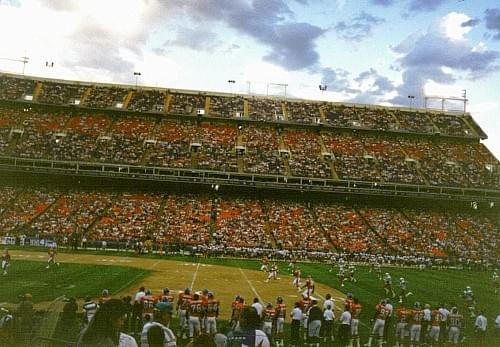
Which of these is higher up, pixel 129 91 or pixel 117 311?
pixel 129 91

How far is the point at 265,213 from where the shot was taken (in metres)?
57.8

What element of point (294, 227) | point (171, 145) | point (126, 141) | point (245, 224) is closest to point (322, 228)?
point (294, 227)

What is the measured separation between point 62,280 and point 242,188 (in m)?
35.4

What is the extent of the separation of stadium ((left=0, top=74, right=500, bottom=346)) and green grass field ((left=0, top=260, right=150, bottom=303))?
58 cm

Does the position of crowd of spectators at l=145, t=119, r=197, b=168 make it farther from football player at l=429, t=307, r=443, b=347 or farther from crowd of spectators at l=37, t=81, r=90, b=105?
football player at l=429, t=307, r=443, b=347

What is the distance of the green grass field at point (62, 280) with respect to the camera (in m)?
23.5

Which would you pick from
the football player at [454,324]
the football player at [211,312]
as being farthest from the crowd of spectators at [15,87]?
the football player at [454,324]

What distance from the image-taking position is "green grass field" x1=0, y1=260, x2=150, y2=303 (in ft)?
77.0

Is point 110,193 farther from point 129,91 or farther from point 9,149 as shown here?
point 129,91

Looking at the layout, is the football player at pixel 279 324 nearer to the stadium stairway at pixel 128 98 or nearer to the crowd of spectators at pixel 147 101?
the crowd of spectators at pixel 147 101

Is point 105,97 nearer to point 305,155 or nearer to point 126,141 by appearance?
point 126,141

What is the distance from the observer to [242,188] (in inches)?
2418

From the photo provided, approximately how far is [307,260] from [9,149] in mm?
36876

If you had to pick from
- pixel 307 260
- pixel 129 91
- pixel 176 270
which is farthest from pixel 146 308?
pixel 129 91
